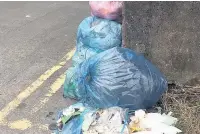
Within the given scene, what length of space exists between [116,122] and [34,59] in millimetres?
2446

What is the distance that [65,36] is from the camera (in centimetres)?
671

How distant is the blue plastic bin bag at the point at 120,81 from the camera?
12.2 ft

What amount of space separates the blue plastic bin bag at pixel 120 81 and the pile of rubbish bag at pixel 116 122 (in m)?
0.10

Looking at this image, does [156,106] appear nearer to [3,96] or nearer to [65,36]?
[3,96]

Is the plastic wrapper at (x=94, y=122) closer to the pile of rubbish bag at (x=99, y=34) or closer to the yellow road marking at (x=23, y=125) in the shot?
the yellow road marking at (x=23, y=125)

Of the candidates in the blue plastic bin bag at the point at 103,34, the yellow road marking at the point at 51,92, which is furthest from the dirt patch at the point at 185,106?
the yellow road marking at the point at 51,92

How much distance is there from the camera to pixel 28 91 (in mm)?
4758

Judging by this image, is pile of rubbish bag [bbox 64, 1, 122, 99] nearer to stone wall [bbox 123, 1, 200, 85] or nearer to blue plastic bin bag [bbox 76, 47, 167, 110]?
stone wall [bbox 123, 1, 200, 85]

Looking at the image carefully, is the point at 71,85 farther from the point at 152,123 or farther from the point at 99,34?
the point at 152,123

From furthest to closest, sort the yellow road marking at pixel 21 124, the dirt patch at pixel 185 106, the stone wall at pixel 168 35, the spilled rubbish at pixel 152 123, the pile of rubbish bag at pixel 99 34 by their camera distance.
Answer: the pile of rubbish bag at pixel 99 34 → the stone wall at pixel 168 35 → the yellow road marking at pixel 21 124 → the dirt patch at pixel 185 106 → the spilled rubbish at pixel 152 123

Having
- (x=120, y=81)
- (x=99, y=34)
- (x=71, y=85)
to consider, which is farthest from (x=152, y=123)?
(x=99, y=34)

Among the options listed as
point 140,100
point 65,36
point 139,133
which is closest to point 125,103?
point 140,100

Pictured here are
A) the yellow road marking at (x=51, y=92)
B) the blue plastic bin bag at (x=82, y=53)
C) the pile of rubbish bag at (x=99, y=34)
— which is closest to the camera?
the yellow road marking at (x=51, y=92)

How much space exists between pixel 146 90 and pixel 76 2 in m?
5.49
